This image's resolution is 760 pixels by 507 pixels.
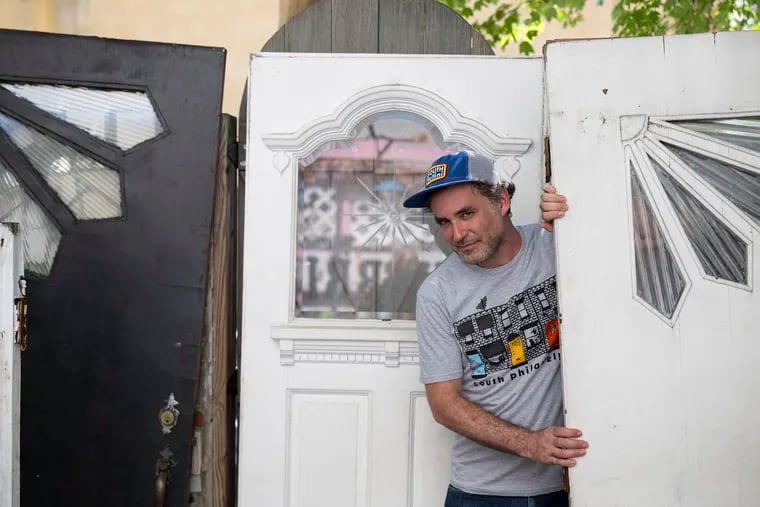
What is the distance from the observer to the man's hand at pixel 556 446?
2420mm

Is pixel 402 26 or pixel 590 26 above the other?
pixel 590 26

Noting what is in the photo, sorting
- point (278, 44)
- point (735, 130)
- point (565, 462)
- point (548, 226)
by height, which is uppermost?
point (278, 44)

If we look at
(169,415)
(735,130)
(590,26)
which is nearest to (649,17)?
(590,26)

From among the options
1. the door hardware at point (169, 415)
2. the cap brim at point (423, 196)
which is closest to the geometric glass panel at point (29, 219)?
the door hardware at point (169, 415)

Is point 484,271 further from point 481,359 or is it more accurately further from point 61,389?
point 61,389

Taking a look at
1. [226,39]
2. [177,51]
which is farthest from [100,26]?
[177,51]

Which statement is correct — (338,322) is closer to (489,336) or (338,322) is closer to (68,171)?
(489,336)

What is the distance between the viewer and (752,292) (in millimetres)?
2451

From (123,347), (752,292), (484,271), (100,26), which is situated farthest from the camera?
(100,26)

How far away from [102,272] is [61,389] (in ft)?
1.46

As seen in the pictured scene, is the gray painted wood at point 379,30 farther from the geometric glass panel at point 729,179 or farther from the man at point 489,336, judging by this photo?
the geometric glass panel at point 729,179

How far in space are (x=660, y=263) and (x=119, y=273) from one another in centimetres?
185

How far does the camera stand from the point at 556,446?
243 centimetres

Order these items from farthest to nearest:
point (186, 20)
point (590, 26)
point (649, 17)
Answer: point (590, 26)
point (186, 20)
point (649, 17)
